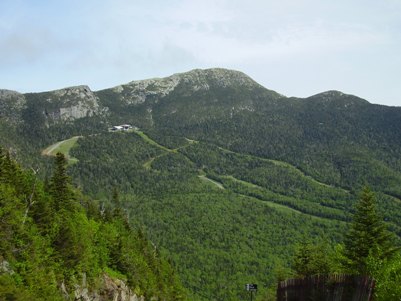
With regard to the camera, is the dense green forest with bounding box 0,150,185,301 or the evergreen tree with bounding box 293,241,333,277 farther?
the evergreen tree with bounding box 293,241,333,277

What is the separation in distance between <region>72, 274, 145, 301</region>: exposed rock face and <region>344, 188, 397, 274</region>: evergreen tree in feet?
91.4

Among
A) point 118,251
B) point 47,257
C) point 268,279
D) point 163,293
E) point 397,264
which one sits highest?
point 397,264

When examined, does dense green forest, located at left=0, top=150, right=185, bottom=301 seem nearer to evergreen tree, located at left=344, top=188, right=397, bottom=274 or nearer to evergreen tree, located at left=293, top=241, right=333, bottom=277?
evergreen tree, located at left=293, top=241, right=333, bottom=277

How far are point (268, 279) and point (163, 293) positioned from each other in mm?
121627

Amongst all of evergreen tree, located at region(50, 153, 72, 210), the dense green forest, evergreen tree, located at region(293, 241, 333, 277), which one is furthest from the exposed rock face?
evergreen tree, located at region(293, 241, 333, 277)

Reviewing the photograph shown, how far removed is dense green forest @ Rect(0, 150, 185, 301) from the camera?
36906 mm

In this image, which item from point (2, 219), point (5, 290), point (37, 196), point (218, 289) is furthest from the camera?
point (218, 289)

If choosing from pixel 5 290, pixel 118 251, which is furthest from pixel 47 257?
pixel 118 251

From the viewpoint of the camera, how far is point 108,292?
5716 centimetres

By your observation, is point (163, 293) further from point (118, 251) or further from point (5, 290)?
point (5, 290)

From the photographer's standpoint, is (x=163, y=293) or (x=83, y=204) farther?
(x=83, y=204)

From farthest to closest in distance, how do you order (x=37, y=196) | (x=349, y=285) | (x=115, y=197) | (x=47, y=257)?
1. (x=115, y=197)
2. (x=37, y=196)
3. (x=47, y=257)
4. (x=349, y=285)

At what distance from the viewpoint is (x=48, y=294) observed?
37.8 metres

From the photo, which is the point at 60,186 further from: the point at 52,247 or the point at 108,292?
the point at 108,292
